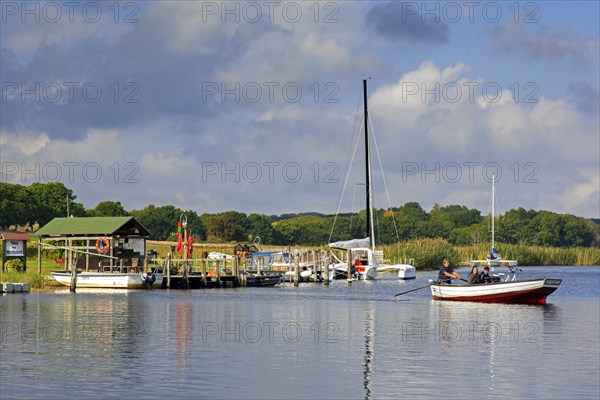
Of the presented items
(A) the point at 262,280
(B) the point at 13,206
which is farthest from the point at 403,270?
(B) the point at 13,206

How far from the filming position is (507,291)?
60188 mm

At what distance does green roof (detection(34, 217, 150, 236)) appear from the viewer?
3246 inches

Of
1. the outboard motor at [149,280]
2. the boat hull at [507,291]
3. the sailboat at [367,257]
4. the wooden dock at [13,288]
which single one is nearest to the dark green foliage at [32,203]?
the sailboat at [367,257]

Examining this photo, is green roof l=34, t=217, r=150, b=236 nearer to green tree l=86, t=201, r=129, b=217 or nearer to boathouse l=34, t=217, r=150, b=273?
boathouse l=34, t=217, r=150, b=273

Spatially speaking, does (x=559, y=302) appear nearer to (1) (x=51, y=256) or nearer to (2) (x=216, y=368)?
(2) (x=216, y=368)

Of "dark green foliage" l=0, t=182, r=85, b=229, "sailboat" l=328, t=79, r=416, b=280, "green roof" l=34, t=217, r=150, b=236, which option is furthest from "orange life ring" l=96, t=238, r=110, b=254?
"dark green foliage" l=0, t=182, r=85, b=229

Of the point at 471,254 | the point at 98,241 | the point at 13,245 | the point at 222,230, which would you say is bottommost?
Answer: the point at 471,254

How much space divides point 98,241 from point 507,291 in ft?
115

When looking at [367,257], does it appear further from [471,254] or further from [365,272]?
[471,254]

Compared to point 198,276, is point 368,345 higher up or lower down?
lower down

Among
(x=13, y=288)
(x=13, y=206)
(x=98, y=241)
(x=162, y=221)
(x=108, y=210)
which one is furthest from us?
(x=162, y=221)

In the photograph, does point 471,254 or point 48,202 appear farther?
point 48,202

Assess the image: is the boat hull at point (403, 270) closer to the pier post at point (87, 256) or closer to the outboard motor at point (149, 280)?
the outboard motor at point (149, 280)

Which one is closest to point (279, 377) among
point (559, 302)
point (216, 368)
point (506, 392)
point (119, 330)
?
point (216, 368)
